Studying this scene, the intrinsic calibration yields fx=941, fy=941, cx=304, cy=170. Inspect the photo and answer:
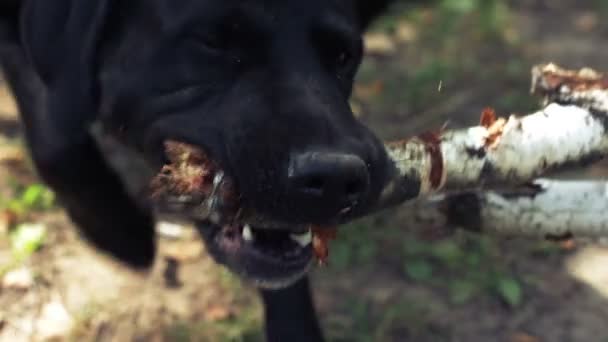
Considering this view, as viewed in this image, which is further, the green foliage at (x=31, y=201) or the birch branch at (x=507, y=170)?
the green foliage at (x=31, y=201)

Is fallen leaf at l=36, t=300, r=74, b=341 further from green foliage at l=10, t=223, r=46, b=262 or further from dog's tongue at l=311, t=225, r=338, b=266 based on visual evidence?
dog's tongue at l=311, t=225, r=338, b=266

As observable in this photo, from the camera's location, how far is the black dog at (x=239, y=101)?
1509mm

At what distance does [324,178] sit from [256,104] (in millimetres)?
237

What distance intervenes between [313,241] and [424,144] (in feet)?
→ 0.85

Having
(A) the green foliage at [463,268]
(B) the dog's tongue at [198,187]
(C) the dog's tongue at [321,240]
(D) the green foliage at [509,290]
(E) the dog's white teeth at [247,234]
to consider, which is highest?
(B) the dog's tongue at [198,187]

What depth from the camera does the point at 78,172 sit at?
6.77 ft

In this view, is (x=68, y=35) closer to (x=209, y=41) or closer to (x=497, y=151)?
(x=209, y=41)

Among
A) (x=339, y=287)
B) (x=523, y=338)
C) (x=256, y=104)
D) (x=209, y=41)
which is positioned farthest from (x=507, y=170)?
(x=339, y=287)

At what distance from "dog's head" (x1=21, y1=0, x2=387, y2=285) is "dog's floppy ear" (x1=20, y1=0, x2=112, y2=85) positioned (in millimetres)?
23

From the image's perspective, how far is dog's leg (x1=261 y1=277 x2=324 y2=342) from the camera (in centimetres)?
196

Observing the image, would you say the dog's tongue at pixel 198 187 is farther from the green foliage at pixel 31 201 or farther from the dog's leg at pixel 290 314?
the green foliage at pixel 31 201

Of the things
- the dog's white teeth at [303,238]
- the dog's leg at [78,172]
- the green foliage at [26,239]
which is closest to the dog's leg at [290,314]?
the dog's white teeth at [303,238]

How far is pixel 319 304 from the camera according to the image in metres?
2.26

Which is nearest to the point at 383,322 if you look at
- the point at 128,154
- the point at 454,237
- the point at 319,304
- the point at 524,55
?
the point at 319,304
